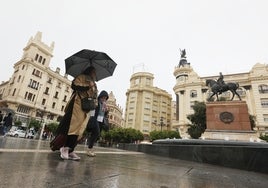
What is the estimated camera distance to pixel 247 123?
11156 millimetres

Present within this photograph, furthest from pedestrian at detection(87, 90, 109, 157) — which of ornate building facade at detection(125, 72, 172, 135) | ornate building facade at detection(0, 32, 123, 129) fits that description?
ornate building facade at detection(125, 72, 172, 135)

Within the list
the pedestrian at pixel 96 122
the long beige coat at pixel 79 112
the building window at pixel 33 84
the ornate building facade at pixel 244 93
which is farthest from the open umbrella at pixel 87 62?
the ornate building facade at pixel 244 93

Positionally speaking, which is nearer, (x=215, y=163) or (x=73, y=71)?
(x=73, y=71)

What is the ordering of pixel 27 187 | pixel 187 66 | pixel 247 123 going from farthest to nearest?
pixel 187 66
pixel 247 123
pixel 27 187

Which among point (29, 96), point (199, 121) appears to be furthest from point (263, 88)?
point (29, 96)

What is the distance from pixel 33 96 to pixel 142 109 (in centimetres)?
3084

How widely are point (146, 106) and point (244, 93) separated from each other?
27.5 metres

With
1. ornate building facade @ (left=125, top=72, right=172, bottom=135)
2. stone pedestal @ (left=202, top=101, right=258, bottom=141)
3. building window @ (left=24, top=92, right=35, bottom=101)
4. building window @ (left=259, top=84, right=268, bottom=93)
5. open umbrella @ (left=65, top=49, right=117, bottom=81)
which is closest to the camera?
open umbrella @ (left=65, top=49, right=117, bottom=81)

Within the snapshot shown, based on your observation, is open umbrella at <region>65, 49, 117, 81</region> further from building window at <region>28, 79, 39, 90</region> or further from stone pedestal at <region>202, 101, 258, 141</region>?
building window at <region>28, 79, 39, 90</region>

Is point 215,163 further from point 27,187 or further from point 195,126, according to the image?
point 195,126

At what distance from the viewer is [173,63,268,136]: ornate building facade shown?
3497 cm

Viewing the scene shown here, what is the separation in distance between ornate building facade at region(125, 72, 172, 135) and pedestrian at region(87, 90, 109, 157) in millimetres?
48798

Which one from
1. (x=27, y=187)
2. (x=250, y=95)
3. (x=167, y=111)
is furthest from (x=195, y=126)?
(x=167, y=111)

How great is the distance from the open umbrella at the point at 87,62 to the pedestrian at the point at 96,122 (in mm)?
709
